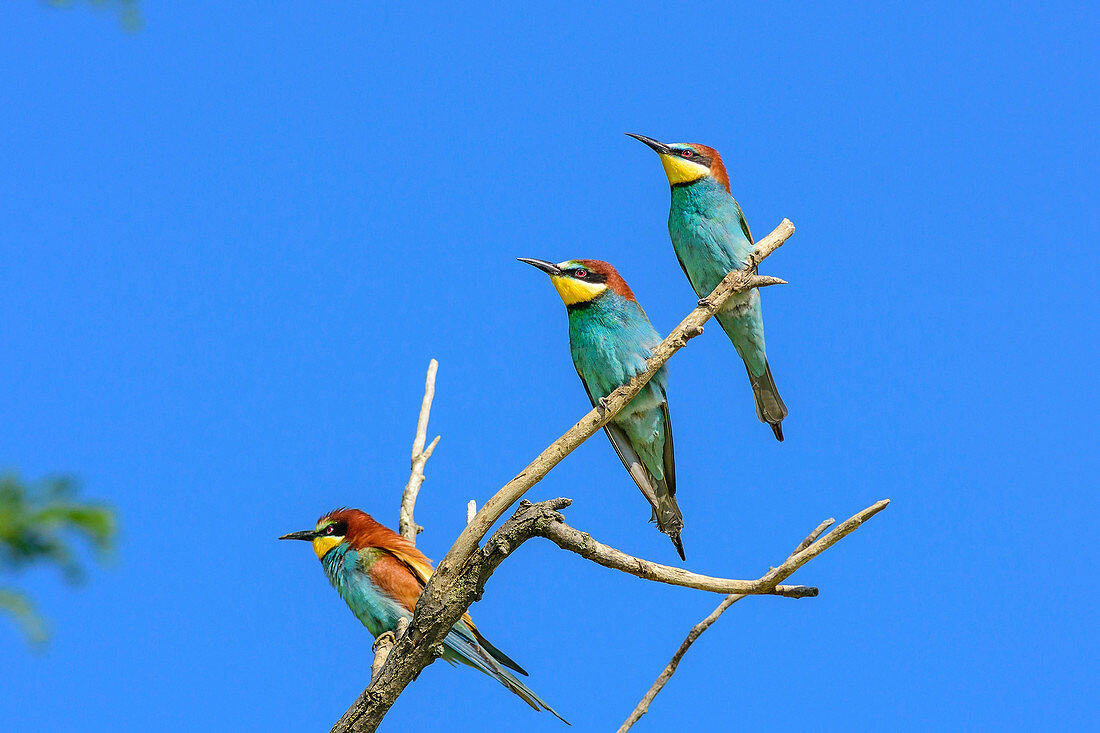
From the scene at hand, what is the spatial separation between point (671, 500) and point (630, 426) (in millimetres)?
494

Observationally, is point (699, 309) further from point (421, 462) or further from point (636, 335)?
point (421, 462)

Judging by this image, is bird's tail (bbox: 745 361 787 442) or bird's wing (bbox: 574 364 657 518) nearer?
bird's wing (bbox: 574 364 657 518)

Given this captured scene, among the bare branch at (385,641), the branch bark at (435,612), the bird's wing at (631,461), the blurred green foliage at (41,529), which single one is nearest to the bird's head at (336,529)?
A: the bare branch at (385,641)

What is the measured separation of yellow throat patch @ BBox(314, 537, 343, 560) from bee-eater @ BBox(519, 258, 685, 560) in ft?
6.18

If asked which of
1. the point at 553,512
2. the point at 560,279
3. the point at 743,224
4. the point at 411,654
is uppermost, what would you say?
the point at 743,224

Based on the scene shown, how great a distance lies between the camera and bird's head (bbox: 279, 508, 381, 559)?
6.11 m

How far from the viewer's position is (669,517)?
219 inches

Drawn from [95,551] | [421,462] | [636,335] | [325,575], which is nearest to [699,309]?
[636,335]

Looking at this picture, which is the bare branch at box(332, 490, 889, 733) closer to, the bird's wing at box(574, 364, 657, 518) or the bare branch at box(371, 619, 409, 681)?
the bare branch at box(371, 619, 409, 681)

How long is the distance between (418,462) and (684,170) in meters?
2.51

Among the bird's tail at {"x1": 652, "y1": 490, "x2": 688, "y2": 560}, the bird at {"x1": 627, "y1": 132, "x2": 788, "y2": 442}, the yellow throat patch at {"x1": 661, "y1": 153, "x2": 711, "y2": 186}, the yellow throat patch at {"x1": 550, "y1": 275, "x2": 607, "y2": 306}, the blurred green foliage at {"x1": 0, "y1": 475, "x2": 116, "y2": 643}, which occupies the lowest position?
the blurred green foliage at {"x1": 0, "y1": 475, "x2": 116, "y2": 643}

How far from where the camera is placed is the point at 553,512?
3807mm

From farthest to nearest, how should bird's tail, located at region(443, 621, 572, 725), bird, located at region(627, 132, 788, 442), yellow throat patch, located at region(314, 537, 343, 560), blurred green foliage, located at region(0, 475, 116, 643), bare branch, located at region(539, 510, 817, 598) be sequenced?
yellow throat patch, located at region(314, 537, 343, 560) < bird, located at region(627, 132, 788, 442) < bird's tail, located at region(443, 621, 572, 725) < bare branch, located at region(539, 510, 817, 598) < blurred green foliage, located at region(0, 475, 116, 643)

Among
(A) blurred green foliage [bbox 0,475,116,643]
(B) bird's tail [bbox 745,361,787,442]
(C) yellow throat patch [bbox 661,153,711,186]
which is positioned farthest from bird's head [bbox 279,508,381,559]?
(A) blurred green foliage [bbox 0,475,116,643]
